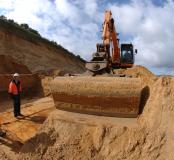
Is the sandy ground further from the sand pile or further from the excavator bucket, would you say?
the excavator bucket

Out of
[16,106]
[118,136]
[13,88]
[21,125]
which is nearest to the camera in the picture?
[118,136]

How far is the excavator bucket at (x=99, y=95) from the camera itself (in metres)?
9.69

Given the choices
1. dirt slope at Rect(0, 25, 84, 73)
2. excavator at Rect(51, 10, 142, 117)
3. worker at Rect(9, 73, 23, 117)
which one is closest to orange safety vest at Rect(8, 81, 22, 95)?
worker at Rect(9, 73, 23, 117)

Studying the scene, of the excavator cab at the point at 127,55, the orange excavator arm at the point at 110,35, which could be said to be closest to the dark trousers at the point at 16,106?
the orange excavator arm at the point at 110,35

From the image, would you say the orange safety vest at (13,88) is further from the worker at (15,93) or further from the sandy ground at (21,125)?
the sandy ground at (21,125)

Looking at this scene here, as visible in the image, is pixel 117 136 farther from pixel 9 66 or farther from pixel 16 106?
pixel 9 66

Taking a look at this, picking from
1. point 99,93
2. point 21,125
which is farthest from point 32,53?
point 99,93

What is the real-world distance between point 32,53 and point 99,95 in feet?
50.7

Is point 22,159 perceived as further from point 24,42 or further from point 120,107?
point 24,42

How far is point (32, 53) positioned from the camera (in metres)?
24.9

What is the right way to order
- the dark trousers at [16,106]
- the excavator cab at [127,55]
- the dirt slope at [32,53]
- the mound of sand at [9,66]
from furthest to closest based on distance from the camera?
the dirt slope at [32,53] < the mound of sand at [9,66] < the excavator cab at [127,55] < the dark trousers at [16,106]

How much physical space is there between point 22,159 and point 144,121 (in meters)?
3.09

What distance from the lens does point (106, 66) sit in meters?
12.3

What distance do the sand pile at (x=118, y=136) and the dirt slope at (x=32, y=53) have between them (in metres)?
13.1
